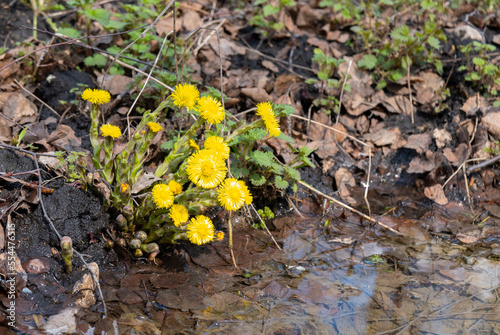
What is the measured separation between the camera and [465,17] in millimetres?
4875

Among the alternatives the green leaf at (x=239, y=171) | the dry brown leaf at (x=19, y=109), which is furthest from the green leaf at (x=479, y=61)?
the dry brown leaf at (x=19, y=109)

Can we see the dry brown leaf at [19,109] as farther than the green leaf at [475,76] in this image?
No

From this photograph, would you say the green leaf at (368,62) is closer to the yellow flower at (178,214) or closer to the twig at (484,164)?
the twig at (484,164)

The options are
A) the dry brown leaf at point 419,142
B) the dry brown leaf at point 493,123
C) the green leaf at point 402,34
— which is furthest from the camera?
the green leaf at point 402,34

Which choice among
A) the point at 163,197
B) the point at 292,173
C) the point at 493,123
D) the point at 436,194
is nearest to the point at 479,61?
the point at 493,123

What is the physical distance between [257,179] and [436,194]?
63.4 inches

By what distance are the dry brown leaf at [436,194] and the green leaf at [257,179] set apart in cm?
151

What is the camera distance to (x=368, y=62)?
4.14 metres

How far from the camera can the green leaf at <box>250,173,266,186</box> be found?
2.91 meters

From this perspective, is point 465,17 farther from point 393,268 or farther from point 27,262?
point 27,262

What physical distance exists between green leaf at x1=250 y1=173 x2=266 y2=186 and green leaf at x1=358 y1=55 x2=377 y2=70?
1874 mm

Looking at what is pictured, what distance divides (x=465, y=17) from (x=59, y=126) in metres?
4.42

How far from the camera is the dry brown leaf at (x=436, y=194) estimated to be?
11.5 ft

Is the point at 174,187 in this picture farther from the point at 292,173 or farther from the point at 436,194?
the point at 436,194
